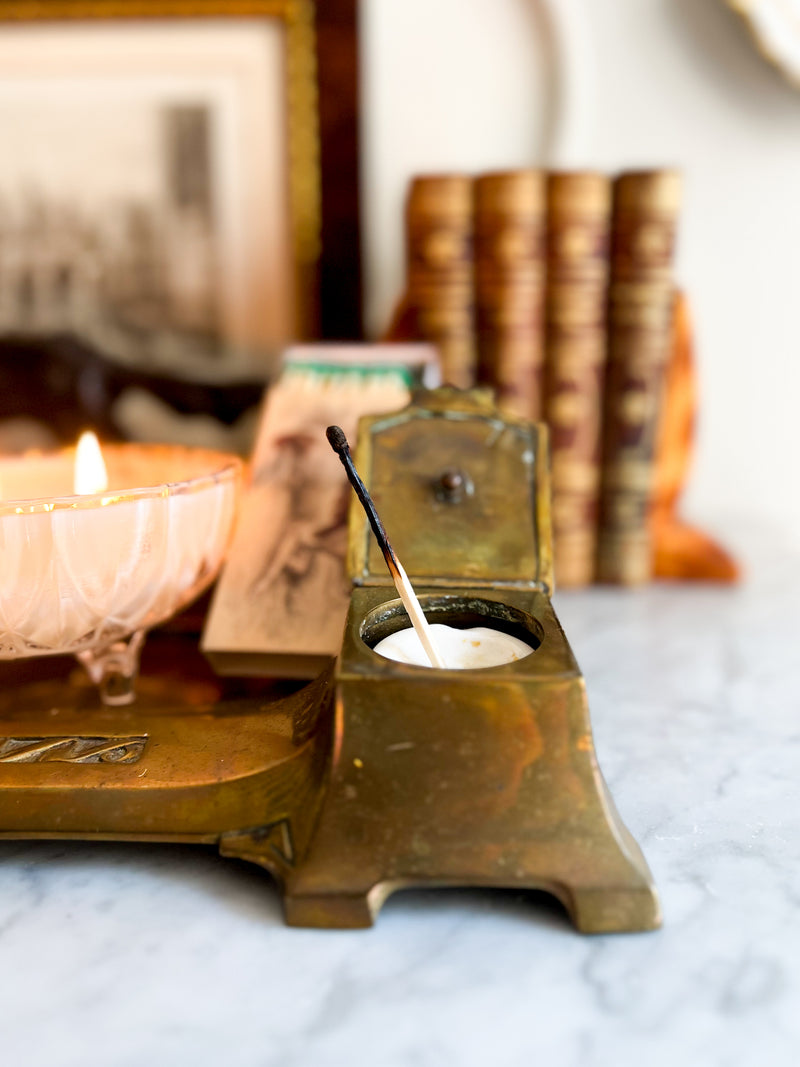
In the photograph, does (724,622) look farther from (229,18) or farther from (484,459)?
(229,18)

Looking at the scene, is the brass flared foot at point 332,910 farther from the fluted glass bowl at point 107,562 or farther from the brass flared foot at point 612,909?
the fluted glass bowl at point 107,562

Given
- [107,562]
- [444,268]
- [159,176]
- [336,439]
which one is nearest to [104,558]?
[107,562]

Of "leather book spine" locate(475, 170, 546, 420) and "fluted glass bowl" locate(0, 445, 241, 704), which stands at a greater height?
"leather book spine" locate(475, 170, 546, 420)

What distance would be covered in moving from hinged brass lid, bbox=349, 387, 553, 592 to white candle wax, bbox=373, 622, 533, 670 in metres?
0.04

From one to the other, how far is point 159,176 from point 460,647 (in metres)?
0.66

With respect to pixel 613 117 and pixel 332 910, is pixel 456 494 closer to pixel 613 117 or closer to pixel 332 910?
pixel 332 910

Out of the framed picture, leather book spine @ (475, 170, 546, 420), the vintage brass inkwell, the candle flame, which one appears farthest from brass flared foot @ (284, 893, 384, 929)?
the framed picture

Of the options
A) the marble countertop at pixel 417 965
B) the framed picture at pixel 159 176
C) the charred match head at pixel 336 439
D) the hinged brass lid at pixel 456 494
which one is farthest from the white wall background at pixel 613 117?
the marble countertop at pixel 417 965

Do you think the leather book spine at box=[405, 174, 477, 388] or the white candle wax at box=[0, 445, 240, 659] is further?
the leather book spine at box=[405, 174, 477, 388]

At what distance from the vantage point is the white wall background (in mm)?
891

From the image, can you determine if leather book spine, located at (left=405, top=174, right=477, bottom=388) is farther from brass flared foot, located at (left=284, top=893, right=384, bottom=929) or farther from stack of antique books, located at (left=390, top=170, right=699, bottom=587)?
brass flared foot, located at (left=284, top=893, right=384, bottom=929)

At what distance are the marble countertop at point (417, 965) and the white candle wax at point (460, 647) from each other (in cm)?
11

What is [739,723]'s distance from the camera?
1.92 ft

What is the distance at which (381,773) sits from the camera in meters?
0.38
